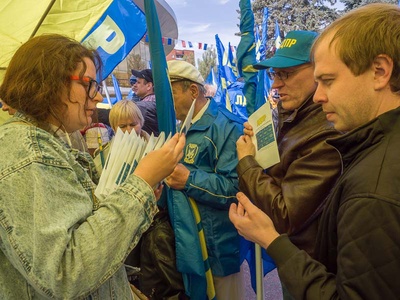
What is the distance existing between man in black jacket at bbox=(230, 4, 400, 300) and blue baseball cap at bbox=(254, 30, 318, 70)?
0.53m

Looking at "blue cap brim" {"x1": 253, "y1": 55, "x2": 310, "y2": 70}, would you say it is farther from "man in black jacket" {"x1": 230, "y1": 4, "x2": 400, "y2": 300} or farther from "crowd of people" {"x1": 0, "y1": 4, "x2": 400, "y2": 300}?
"man in black jacket" {"x1": 230, "y1": 4, "x2": 400, "y2": 300}

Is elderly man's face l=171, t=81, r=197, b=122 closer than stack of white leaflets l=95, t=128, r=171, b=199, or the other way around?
stack of white leaflets l=95, t=128, r=171, b=199

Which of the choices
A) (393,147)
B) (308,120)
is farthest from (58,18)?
(393,147)

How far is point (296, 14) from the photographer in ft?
44.3

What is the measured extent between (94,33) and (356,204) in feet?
8.13

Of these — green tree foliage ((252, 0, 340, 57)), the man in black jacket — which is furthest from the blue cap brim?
green tree foliage ((252, 0, 340, 57))

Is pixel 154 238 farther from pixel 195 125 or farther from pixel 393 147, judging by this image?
pixel 393 147

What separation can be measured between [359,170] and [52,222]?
2.39 feet

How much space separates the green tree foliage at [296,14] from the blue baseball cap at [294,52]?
40.0 feet

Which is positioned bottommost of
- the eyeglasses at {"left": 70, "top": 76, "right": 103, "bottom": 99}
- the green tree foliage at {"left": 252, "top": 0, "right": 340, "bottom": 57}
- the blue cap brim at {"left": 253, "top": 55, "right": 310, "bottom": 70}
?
the eyeglasses at {"left": 70, "top": 76, "right": 103, "bottom": 99}

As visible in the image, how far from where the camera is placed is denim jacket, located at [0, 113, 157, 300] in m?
0.78

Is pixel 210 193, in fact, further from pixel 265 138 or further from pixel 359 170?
pixel 359 170

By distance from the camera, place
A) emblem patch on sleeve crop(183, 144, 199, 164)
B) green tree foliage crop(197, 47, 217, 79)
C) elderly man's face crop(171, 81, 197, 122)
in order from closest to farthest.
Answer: emblem patch on sleeve crop(183, 144, 199, 164) → elderly man's face crop(171, 81, 197, 122) → green tree foliage crop(197, 47, 217, 79)

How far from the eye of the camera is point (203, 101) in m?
2.27
